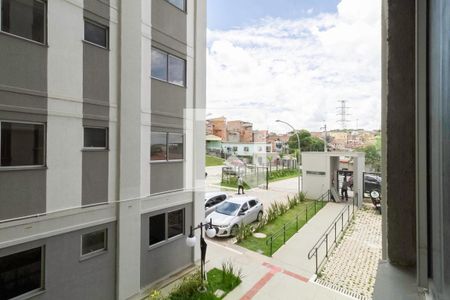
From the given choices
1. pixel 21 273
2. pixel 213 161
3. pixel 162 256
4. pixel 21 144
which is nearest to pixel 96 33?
pixel 21 144

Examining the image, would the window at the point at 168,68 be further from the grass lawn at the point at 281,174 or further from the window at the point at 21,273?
the grass lawn at the point at 281,174

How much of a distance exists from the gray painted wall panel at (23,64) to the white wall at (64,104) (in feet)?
0.47

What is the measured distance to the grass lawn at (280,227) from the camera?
10180mm

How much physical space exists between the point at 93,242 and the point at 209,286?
326cm

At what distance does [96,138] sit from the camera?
20.5 feet

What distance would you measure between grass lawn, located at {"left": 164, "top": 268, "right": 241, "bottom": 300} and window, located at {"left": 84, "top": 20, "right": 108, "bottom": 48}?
6271mm

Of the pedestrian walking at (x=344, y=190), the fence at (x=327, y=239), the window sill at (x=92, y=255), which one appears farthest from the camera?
the pedestrian walking at (x=344, y=190)

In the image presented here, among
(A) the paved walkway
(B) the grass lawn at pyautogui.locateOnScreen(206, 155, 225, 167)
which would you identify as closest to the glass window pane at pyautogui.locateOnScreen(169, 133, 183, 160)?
(A) the paved walkway

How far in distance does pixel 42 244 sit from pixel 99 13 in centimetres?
503

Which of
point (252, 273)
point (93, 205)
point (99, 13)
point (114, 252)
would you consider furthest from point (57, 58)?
point (252, 273)

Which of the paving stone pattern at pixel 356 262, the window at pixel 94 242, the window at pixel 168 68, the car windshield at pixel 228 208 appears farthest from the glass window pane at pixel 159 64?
the paving stone pattern at pixel 356 262

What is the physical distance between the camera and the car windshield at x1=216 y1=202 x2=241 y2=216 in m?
11.8

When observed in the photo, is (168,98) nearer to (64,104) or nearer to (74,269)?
(64,104)

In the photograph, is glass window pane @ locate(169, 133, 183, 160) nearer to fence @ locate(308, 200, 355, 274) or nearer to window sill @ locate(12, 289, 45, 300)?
window sill @ locate(12, 289, 45, 300)
